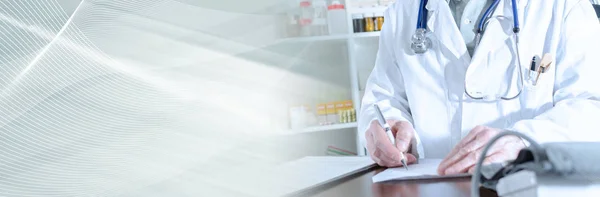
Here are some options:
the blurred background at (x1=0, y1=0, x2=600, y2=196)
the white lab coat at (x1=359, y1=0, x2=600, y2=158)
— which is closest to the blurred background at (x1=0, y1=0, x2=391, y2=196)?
the blurred background at (x1=0, y1=0, x2=600, y2=196)

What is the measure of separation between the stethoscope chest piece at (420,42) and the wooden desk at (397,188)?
0.48 meters

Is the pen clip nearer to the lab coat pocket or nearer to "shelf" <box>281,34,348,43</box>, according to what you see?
the lab coat pocket

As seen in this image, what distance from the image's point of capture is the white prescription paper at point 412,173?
0.70 meters

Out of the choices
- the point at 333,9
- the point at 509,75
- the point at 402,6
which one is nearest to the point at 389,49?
the point at 402,6

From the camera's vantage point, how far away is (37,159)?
1.23 feet

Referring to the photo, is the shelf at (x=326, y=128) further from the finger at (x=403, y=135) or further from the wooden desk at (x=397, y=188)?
the wooden desk at (x=397, y=188)

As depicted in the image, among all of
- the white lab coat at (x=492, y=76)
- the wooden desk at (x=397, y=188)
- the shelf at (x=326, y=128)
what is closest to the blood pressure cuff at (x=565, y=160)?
the wooden desk at (x=397, y=188)

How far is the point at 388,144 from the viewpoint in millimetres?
866

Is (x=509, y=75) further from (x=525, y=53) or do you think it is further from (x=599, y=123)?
(x=599, y=123)

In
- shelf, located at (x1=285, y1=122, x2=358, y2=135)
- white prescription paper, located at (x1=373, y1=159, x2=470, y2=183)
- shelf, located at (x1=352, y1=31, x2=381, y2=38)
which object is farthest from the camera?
shelf, located at (x1=352, y1=31, x2=381, y2=38)

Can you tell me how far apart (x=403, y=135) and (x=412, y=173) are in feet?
0.59

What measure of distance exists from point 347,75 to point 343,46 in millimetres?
144

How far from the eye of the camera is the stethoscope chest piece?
112cm

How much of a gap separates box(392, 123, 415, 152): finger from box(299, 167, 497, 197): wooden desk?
0.57 ft
